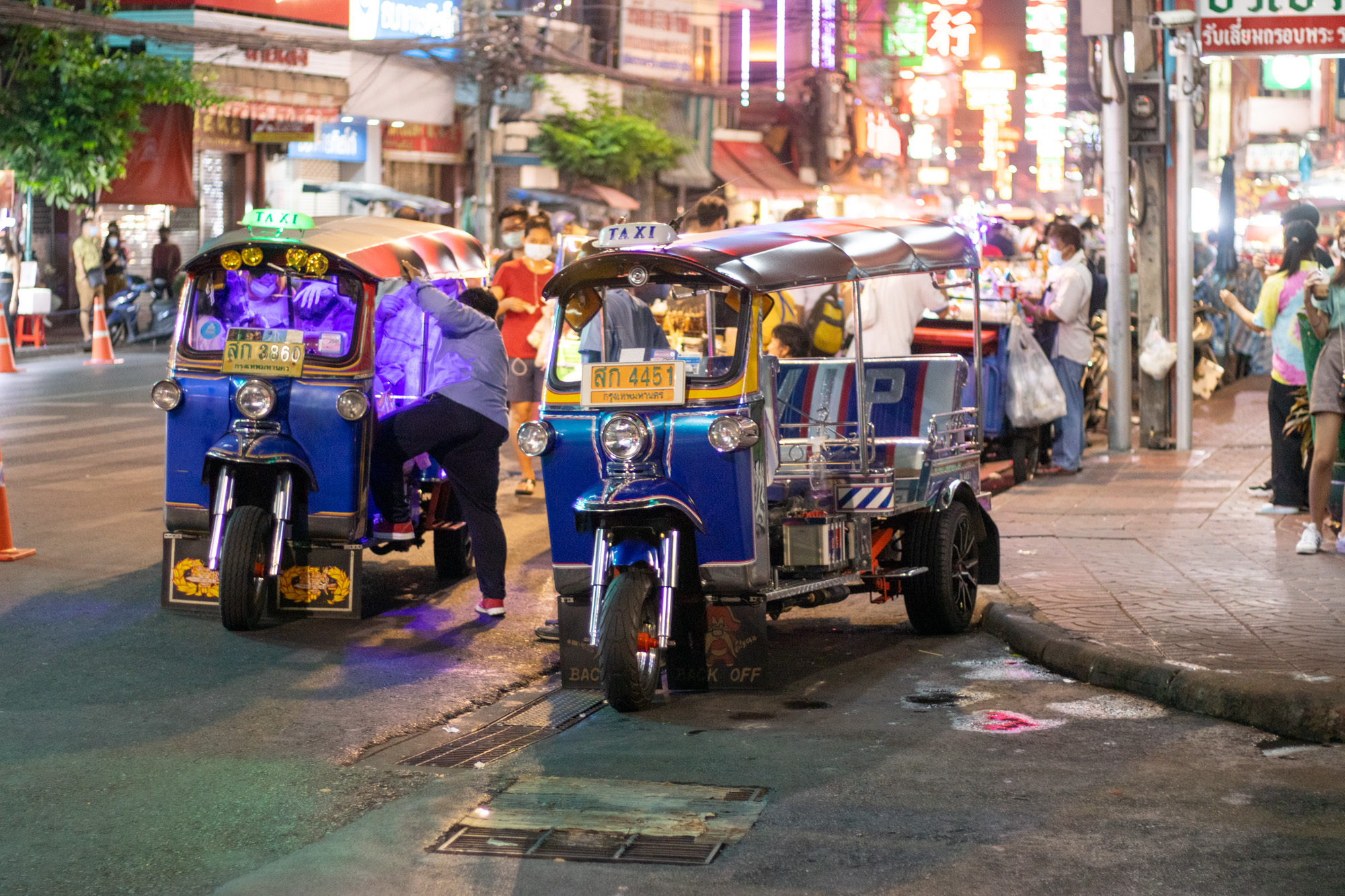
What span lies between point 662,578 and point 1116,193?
351 inches

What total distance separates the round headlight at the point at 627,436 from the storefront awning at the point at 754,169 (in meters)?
35.6

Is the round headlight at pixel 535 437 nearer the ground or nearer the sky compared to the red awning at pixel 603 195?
nearer the ground

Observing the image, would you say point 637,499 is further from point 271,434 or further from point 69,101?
point 69,101

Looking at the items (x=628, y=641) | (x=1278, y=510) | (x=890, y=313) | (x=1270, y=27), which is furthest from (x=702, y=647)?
(x=1270, y=27)

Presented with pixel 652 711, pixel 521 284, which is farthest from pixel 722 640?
pixel 521 284

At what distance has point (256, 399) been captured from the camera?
7.87 metres

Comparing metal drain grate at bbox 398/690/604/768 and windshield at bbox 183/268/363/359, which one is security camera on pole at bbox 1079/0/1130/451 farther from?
metal drain grate at bbox 398/690/604/768

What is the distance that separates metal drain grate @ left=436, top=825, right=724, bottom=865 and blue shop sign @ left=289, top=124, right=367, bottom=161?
2532cm

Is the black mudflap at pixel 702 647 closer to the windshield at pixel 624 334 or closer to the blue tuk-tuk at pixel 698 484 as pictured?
the blue tuk-tuk at pixel 698 484

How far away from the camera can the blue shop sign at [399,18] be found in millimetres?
27797

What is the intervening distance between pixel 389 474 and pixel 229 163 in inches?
880

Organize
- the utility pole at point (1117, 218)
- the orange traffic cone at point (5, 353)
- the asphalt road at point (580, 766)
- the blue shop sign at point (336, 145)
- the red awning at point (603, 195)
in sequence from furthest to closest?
the red awning at point (603, 195) < the blue shop sign at point (336, 145) < the orange traffic cone at point (5, 353) < the utility pole at point (1117, 218) < the asphalt road at point (580, 766)

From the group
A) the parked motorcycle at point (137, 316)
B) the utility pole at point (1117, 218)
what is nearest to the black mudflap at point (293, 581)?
the utility pole at point (1117, 218)

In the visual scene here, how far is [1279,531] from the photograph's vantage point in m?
9.99
